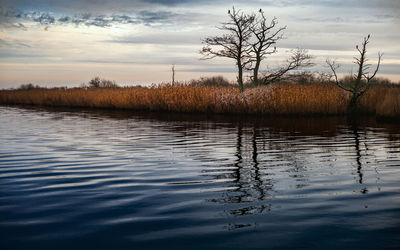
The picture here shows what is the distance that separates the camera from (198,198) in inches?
198

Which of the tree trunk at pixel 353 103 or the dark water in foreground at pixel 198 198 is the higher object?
the tree trunk at pixel 353 103

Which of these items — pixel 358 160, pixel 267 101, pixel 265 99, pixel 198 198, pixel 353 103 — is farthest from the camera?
pixel 353 103

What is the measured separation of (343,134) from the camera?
13477 millimetres

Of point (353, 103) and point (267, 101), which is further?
point (353, 103)

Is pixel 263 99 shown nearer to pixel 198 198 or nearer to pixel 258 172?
pixel 258 172

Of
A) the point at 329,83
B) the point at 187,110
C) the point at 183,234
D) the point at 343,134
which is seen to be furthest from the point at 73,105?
the point at 183,234

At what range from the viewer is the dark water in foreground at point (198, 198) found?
12.1ft

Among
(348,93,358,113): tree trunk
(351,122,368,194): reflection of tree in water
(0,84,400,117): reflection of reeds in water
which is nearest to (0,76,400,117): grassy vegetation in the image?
(0,84,400,117): reflection of reeds in water

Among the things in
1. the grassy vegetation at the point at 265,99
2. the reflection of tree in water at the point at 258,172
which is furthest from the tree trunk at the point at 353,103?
the reflection of tree in water at the point at 258,172

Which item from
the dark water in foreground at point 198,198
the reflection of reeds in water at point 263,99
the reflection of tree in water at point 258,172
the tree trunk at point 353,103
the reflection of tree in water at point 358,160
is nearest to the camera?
the dark water in foreground at point 198,198

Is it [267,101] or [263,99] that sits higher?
[263,99]

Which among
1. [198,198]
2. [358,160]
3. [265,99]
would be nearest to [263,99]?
[265,99]

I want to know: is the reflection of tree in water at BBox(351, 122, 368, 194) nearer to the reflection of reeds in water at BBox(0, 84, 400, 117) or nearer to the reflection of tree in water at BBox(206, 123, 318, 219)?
the reflection of tree in water at BBox(206, 123, 318, 219)

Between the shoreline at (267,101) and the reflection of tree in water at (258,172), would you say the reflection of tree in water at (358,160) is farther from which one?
the shoreline at (267,101)
